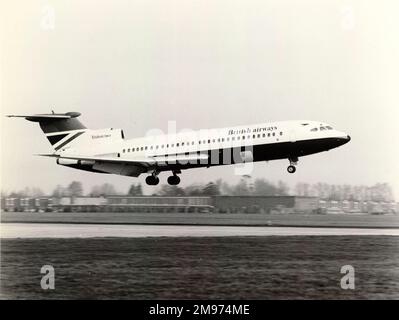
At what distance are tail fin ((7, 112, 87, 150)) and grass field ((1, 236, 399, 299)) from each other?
21.5 metres

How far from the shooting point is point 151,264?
2048 centimetres

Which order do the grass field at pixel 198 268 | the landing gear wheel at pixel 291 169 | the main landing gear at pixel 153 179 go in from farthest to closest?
the main landing gear at pixel 153 179 → the landing gear wheel at pixel 291 169 → the grass field at pixel 198 268

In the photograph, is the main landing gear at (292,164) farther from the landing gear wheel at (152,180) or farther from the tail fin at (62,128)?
the tail fin at (62,128)

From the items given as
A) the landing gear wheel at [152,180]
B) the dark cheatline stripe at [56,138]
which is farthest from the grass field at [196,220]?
the dark cheatline stripe at [56,138]

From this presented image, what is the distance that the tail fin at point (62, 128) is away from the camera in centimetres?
4819

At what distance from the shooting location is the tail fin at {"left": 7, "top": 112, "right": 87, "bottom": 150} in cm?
4819

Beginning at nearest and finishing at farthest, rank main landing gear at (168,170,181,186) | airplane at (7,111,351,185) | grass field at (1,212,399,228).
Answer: airplane at (7,111,351,185) < grass field at (1,212,399,228) < main landing gear at (168,170,181,186)

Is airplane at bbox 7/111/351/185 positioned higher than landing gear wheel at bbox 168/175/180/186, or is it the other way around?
airplane at bbox 7/111/351/185

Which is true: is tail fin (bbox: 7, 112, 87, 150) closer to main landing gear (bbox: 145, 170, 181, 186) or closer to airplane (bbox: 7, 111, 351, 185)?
airplane (bbox: 7, 111, 351, 185)

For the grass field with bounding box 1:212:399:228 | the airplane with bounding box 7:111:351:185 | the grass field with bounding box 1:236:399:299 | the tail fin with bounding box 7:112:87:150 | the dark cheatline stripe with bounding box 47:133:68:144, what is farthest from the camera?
the dark cheatline stripe with bounding box 47:133:68:144

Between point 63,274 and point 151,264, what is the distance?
10.4 ft

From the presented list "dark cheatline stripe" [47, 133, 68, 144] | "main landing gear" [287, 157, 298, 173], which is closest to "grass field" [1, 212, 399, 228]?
"main landing gear" [287, 157, 298, 173]

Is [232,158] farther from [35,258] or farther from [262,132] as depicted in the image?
[35,258]
